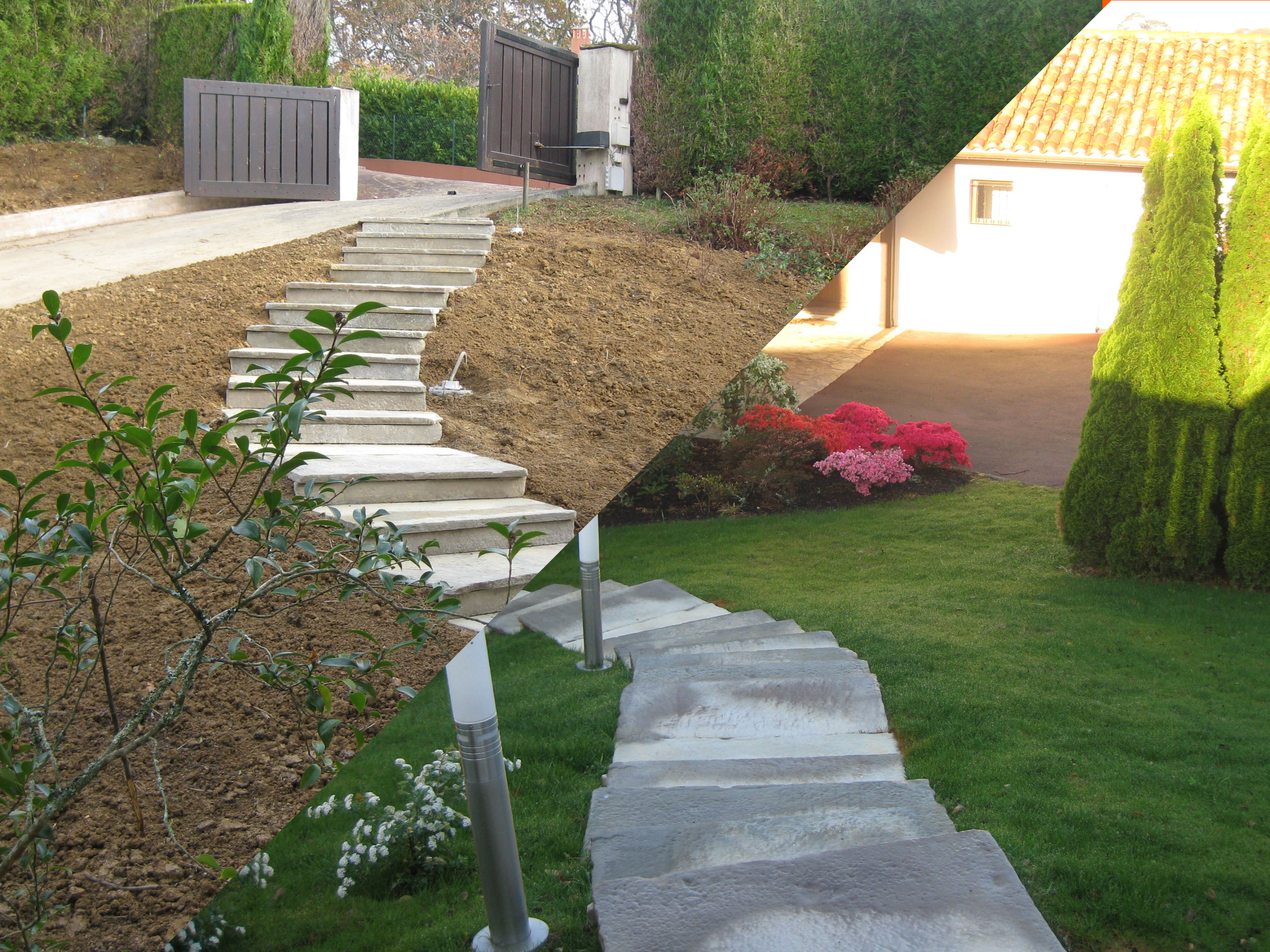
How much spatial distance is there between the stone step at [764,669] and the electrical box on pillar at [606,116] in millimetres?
2193

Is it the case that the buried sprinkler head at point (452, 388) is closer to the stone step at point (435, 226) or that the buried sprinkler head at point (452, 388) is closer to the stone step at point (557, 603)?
the stone step at point (435, 226)

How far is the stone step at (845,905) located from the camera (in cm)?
74

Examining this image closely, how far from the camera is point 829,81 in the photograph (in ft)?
6.79

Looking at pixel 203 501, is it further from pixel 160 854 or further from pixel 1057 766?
pixel 1057 766

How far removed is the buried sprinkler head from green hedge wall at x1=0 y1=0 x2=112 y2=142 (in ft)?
6.70

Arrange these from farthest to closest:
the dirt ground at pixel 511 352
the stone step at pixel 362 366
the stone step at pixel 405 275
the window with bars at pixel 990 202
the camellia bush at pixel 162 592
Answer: the stone step at pixel 405 275, the stone step at pixel 362 366, the dirt ground at pixel 511 352, the camellia bush at pixel 162 592, the window with bars at pixel 990 202

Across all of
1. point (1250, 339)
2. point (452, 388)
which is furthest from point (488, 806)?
point (452, 388)

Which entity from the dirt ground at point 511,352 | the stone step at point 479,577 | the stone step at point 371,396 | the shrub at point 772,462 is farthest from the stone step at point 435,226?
the shrub at point 772,462

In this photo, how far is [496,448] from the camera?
3252 mm

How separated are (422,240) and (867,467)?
349cm

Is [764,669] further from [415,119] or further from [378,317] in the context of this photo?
[415,119]

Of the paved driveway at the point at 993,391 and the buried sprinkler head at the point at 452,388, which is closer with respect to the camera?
the paved driveway at the point at 993,391

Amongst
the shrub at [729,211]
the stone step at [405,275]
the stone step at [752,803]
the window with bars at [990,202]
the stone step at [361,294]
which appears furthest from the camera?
the stone step at [405,275]

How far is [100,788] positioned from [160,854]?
0.27 m
